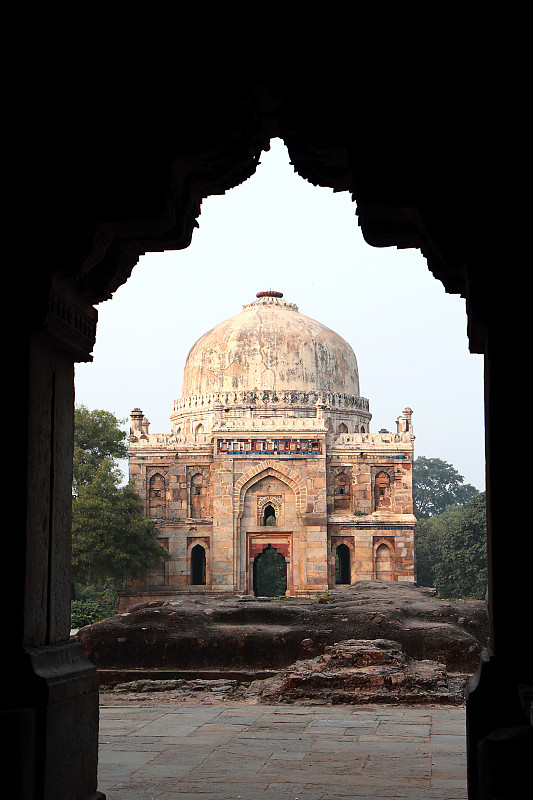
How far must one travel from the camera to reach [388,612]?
10727mm

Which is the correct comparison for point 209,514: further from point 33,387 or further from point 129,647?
point 33,387

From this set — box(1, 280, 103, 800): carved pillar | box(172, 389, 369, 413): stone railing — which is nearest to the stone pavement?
box(1, 280, 103, 800): carved pillar

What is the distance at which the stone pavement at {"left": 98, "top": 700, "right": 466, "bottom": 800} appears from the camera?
13.9 feet

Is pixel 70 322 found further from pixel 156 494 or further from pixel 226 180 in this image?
pixel 156 494

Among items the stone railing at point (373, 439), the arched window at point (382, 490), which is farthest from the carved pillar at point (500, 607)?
the arched window at point (382, 490)

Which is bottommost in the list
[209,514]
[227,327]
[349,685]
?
[349,685]

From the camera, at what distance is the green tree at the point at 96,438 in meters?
27.0

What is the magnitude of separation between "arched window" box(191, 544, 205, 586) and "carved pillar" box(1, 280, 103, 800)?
24557 mm

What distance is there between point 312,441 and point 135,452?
17.6 ft

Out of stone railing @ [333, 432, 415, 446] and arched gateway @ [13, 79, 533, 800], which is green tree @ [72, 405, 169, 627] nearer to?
stone railing @ [333, 432, 415, 446]

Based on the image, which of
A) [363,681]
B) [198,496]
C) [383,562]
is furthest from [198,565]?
[363,681]

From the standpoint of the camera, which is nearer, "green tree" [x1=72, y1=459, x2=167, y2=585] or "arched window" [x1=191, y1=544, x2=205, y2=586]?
"green tree" [x1=72, y1=459, x2=167, y2=585]

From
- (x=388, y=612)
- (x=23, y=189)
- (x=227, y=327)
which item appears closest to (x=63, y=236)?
(x=23, y=189)

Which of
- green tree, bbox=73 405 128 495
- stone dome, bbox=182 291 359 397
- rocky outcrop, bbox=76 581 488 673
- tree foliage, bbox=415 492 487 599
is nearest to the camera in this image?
rocky outcrop, bbox=76 581 488 673
